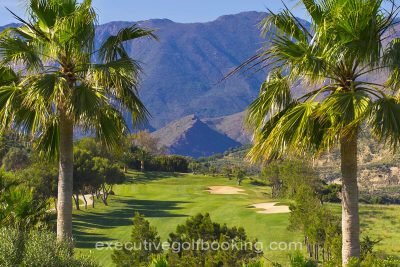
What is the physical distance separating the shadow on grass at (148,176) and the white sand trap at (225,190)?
1361cm

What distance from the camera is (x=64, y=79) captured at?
1143 centimetres

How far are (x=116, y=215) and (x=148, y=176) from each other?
149 feet

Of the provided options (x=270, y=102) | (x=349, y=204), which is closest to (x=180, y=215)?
(x=270, y=102)

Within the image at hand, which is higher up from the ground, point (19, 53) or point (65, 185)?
point (19, 53)

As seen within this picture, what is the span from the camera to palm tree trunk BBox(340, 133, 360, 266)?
966cm

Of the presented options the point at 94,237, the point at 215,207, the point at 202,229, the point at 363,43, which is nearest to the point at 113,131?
the point at 363,43

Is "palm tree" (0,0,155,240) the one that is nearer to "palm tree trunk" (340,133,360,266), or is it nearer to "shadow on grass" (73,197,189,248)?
"palm tree trunk" (340,133,360,266)

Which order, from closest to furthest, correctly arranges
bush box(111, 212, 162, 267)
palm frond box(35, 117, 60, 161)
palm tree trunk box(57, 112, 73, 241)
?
palm tree trunk box(57, 112, 73, 241) < palm frond box(35, 117, 60, 161) < bush box(111, 212, 162, 267)

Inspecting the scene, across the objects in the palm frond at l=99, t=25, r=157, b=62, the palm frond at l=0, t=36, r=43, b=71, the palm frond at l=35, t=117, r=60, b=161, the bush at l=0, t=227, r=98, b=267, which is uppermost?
the palm frond at l=99, t=25, r=157, b=62

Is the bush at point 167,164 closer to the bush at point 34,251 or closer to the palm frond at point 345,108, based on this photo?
the bush at point 34,251

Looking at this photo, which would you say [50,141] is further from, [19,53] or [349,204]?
[349,204]

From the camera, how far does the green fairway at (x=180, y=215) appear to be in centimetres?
4812

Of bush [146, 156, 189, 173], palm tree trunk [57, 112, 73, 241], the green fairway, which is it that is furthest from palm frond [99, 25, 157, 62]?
bush [146, 156, 189, 173]

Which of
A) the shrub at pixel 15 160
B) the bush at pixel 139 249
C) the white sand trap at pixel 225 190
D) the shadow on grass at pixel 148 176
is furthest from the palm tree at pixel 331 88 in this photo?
the shadow on grass at pixel 148 176
